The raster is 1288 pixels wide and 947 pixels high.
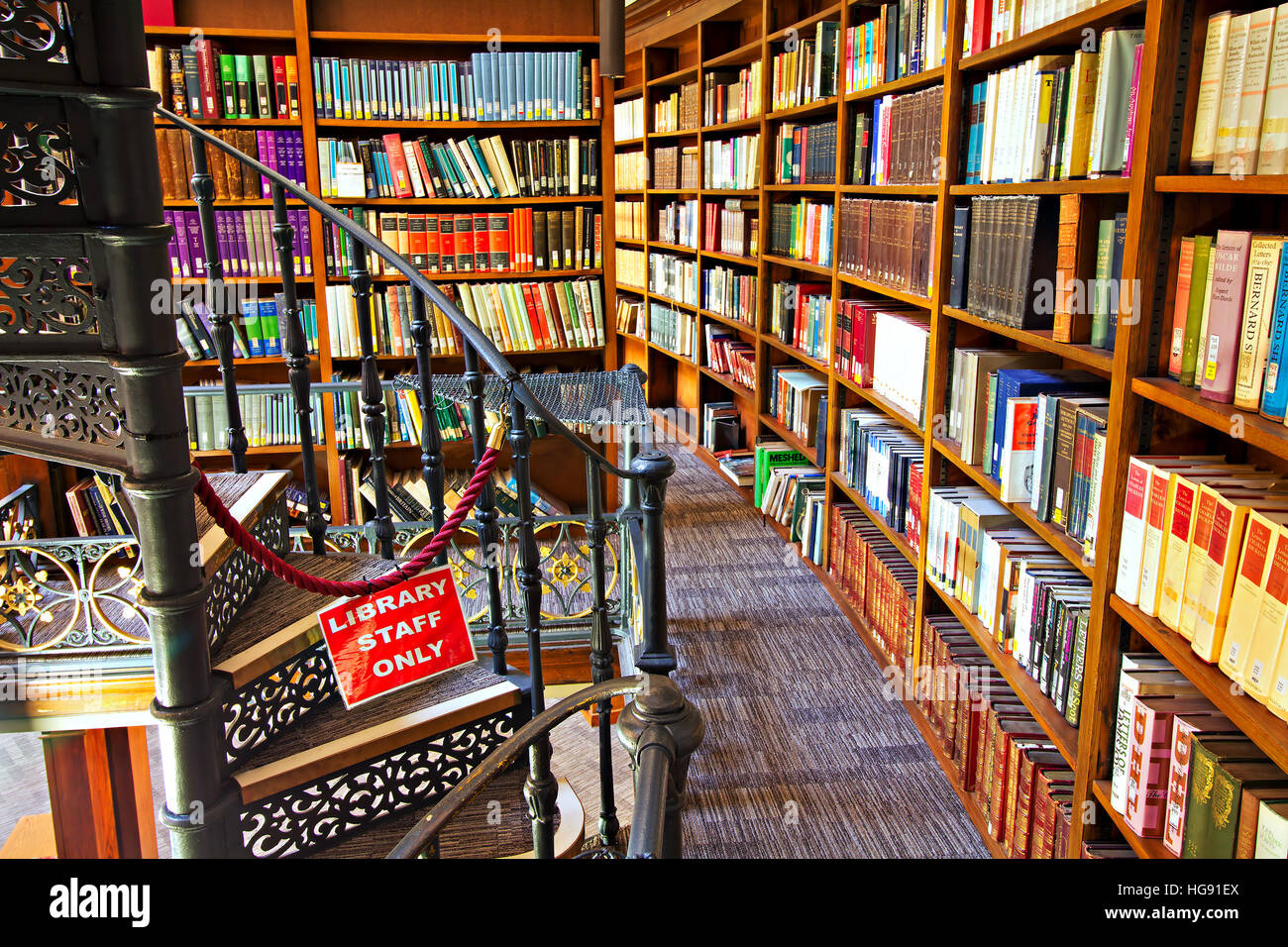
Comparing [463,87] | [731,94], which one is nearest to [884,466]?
[463,87]

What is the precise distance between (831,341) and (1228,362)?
7.37 ft

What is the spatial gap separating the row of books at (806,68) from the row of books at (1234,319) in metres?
2.27

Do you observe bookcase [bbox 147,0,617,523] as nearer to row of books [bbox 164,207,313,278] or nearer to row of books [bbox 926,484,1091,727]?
row of books [bbox 164,207,313,278]

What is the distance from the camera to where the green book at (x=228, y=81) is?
384 cm

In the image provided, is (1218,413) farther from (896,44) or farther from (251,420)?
(251,420)

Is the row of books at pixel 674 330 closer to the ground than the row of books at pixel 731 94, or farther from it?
closer to the ground

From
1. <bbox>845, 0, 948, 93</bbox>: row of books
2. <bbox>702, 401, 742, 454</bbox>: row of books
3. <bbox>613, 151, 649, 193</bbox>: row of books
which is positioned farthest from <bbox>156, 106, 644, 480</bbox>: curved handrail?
<bbox>613, 151, 649, 193</bbox>: row of books

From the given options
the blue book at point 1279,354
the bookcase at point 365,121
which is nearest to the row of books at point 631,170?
the bookcase at point 365,121

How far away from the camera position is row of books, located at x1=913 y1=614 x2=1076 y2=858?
6.81ft

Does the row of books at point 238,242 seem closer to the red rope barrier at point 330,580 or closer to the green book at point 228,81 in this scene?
the green book at point 228,81

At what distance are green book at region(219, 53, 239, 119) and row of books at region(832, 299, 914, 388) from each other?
8.56 feet

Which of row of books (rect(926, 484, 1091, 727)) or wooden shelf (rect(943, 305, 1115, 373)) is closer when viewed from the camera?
wooden shelf (rect(943, 305, 1115, 373))
